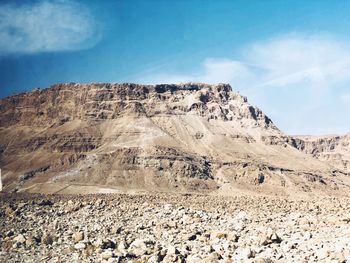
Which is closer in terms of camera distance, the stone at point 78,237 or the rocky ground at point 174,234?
the rocky ground at point 174,234

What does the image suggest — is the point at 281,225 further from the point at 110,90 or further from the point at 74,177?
the point at 110,90

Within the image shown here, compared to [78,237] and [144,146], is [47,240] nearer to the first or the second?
[78,237]

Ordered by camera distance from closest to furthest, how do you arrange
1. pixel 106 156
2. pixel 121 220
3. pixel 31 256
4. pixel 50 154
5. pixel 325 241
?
pixel 325 241
pixel 31 256
pixel 121 220
pixel 106 156
pixel 50 154

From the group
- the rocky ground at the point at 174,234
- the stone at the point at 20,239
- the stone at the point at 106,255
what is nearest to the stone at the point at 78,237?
the rocky ground at the point at 174,234

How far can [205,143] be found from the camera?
162 m

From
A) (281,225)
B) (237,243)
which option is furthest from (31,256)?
(281,225)

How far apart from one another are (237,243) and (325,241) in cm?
290

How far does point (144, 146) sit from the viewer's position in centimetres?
14888

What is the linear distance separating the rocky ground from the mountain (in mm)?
90551

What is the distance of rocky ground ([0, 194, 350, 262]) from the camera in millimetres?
15133

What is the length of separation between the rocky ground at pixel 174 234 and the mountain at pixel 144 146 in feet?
297

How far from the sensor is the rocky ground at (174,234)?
15133 mm

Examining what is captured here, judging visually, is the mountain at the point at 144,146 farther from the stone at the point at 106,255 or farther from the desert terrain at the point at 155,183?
the stone at the point at 106,255

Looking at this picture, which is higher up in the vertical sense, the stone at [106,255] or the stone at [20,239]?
the stone at [106,255]
